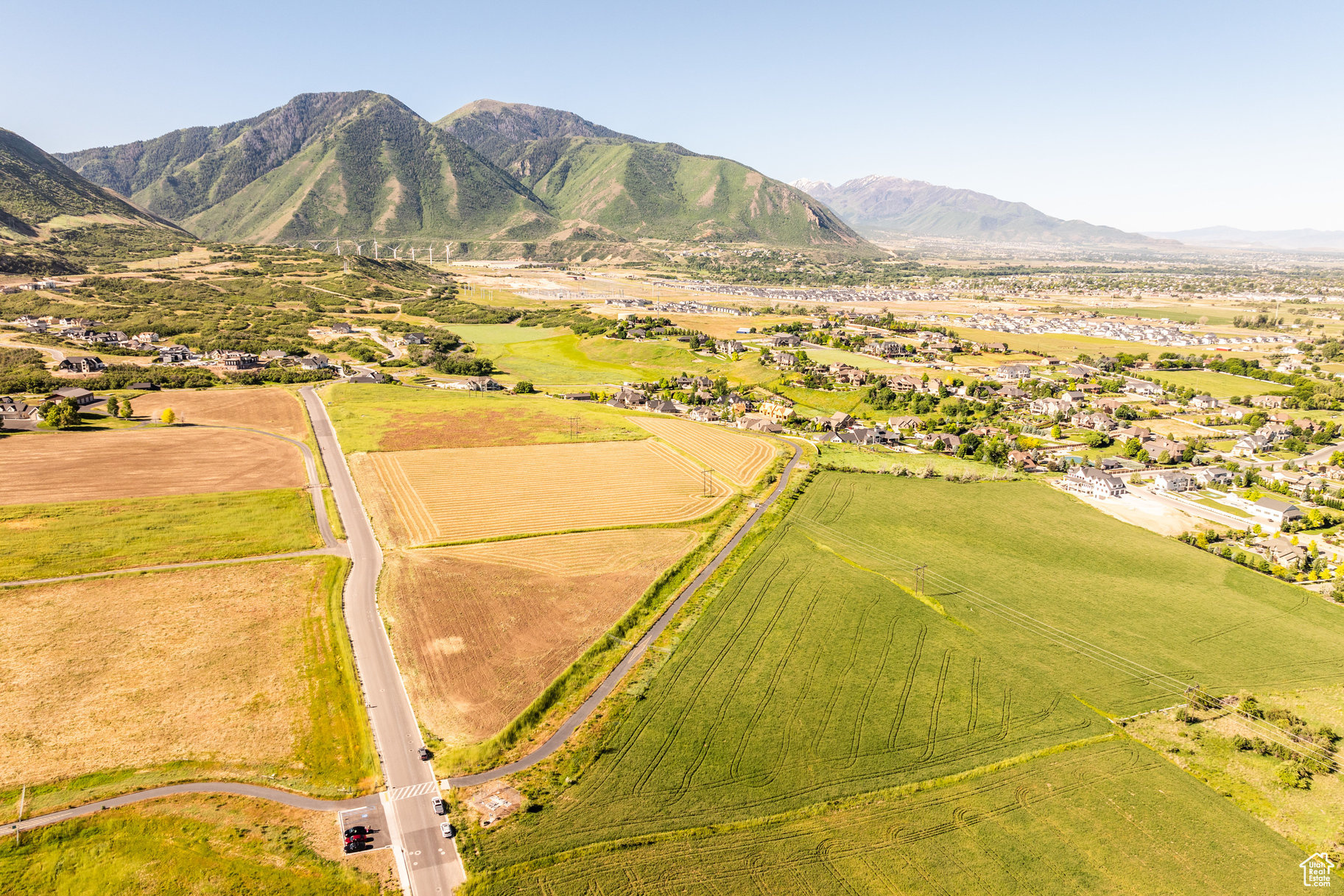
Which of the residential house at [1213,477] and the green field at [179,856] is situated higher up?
the residential house at [1213,477]

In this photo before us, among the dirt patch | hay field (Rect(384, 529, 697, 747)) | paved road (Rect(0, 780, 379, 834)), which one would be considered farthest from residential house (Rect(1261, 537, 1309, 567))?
the dirt patch

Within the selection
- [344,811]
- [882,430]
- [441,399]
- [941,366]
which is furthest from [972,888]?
[941,366]

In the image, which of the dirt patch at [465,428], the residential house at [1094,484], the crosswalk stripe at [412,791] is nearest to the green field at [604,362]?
the dirt patch at [465,428]

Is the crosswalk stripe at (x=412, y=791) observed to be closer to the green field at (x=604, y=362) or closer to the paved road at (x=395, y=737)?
the paved road at (x=395, y=737)

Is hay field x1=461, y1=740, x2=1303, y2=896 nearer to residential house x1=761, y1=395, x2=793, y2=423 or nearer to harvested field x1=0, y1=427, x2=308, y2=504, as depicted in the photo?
harvested field x1=0, y1=427, x2=308, y2=504

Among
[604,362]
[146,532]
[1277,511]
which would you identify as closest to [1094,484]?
[1277,511]
